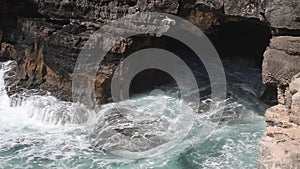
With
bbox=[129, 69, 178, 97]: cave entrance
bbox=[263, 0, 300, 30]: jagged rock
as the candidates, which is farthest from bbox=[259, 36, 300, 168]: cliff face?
bbox=[129, 69, 178, 97]: cave entrance

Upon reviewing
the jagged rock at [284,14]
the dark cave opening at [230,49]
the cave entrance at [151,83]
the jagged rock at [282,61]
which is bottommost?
the cave entrance at [151,83]

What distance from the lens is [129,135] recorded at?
30.6ft

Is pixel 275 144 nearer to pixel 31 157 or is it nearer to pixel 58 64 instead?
pixel 31 157

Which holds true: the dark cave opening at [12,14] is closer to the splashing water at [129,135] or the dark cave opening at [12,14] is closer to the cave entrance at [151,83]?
the splashing water at [129,135]

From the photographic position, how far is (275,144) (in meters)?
4.44

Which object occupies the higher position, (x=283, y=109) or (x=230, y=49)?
(x=283, y=109)

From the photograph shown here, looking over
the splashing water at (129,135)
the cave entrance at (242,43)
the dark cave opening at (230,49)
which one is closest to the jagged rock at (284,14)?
the splashing water at (129,135)

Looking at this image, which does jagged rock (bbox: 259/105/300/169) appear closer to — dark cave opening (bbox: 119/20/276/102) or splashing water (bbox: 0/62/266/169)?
splashing water (bbox: 0/62/266/169)

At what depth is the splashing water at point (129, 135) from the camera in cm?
864

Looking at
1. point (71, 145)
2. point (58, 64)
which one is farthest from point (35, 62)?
point (71, 145)

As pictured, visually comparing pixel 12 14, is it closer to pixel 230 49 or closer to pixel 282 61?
pixel 230 49

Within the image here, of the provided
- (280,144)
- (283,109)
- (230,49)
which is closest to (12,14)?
(230,49)

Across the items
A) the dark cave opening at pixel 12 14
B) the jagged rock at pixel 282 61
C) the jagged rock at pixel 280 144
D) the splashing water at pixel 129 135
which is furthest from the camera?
the dark cave opening at pixel 12 14

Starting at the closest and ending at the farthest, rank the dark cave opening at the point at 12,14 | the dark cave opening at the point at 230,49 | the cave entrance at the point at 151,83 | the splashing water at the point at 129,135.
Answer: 1. the splashing water at the point at 129,135
2. the cave entrance at the point at 151,83
3. the dark cave opening at the point at 230,49
4. the dark cave opening at the point at 12,14
